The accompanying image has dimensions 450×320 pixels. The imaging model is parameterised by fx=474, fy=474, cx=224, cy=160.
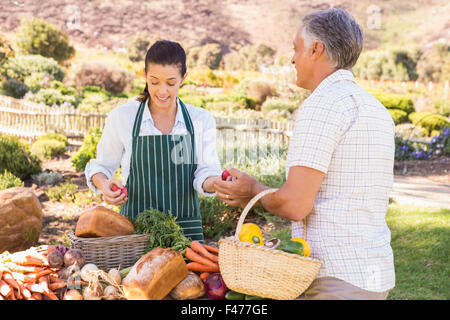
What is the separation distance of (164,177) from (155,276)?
43.1 inches

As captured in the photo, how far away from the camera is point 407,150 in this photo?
1167cm

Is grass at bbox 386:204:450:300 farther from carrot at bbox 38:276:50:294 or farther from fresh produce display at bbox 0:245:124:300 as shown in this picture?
carrot at bbox 38:276:50:294

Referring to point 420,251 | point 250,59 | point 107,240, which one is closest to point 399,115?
point 420,251

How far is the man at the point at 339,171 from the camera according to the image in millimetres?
1676

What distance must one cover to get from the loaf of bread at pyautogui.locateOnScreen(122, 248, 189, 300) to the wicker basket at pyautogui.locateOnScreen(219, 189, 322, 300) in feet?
0.87

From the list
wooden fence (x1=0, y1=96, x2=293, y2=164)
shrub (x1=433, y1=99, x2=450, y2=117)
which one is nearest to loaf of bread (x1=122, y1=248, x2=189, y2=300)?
wooden fence (x1=0, y1=96, x2=293, y2=164)

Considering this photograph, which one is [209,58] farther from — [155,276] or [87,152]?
[155,276]

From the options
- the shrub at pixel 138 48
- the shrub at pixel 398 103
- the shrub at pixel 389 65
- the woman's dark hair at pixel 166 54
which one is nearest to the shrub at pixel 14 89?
the shrub at pixel 398 103

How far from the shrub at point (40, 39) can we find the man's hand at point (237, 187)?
30.5 meters

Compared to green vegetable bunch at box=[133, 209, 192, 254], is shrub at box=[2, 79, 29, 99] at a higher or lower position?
higher

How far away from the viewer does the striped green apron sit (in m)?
2.83

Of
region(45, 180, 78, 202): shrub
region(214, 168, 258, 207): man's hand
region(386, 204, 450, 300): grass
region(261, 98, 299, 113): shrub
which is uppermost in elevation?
region(261, 98, 299, 113): shrub
